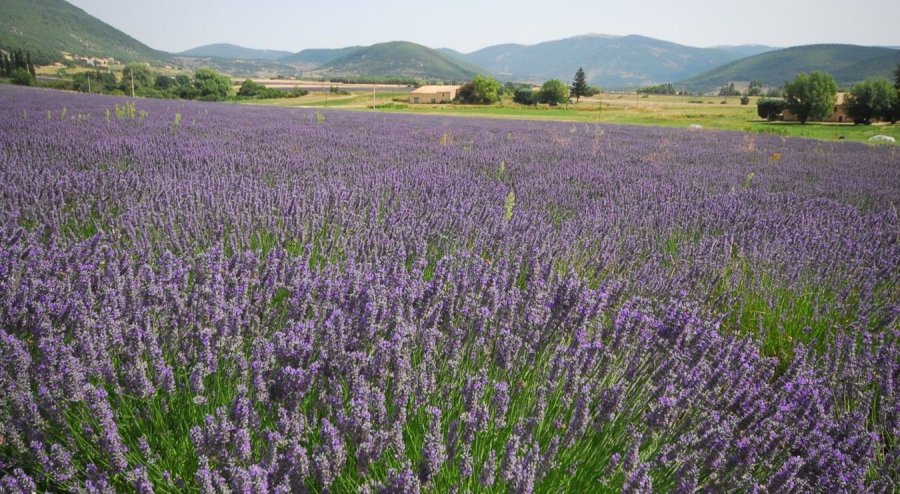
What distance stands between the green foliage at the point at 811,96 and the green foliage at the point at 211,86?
57283mm

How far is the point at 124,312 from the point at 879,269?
16.2 ft

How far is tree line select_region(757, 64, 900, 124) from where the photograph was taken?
4012 cm

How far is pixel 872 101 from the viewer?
131ft

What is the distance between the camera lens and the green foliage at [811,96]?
42.3 meters

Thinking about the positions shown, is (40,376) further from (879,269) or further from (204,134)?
(204,134)

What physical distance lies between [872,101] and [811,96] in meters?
4.24

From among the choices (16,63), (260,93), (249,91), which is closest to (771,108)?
(260,93)

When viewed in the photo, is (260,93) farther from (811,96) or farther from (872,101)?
(872,101)

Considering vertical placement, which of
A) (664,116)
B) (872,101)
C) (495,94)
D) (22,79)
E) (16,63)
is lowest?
(664,116)

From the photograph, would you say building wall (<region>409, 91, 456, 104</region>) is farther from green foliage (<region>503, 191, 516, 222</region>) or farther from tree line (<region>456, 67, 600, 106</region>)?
green foliage (<region>503, 191, 516, 222</region>)

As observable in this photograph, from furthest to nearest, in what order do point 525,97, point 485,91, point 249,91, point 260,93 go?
1. point 525,97
2. point 485,91
3. point 249,91
4. point 260,93

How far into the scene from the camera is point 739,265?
410cm

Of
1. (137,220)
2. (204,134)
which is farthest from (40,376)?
(204,134)

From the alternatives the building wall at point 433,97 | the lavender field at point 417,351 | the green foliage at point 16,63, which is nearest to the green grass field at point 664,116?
the building wall at point 433,97
